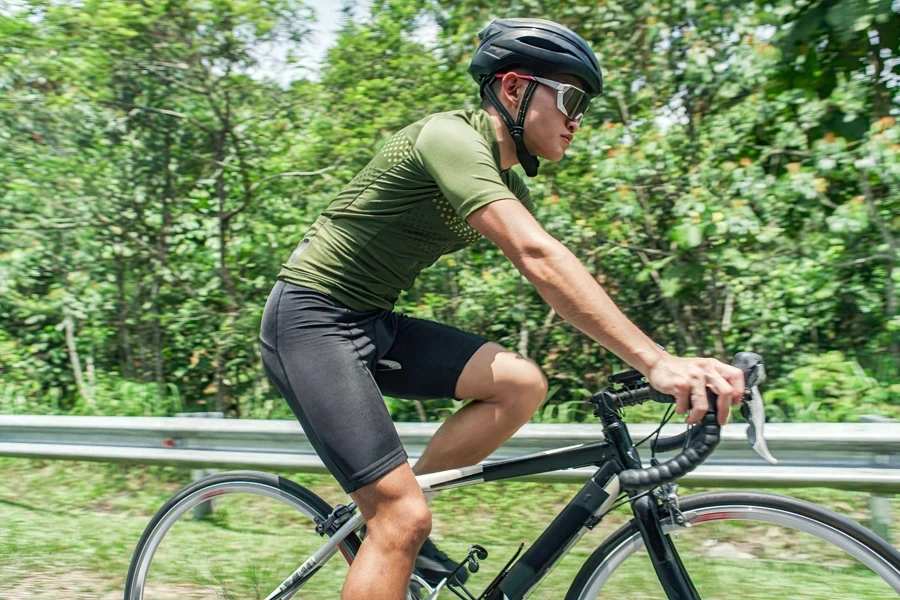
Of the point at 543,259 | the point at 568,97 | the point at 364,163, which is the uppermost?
the point at 364,163

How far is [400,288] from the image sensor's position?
2.73 meters

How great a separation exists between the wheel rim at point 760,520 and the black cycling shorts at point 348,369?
647 mm

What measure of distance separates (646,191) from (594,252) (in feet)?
2.03

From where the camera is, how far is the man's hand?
6.78 ft

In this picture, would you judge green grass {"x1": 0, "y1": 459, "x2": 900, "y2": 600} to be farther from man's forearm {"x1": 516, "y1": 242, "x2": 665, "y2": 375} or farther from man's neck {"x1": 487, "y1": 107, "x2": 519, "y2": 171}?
man's neck {"x1": 487, "y1": 107, "x2": 519, "y2": 171}

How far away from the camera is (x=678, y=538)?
246 cm

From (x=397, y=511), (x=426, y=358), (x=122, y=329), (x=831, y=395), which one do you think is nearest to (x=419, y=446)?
(x=426, y=358)

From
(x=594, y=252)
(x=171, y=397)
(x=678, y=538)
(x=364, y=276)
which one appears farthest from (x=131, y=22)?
(x=678, y=538)

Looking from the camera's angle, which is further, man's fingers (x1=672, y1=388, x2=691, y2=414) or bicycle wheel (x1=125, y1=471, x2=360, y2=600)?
bicycle wheel (x1=125, y1=471, x2=360, y2=600)

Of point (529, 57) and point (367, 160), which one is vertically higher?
point (367, 160)

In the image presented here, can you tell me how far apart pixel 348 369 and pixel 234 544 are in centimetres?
120

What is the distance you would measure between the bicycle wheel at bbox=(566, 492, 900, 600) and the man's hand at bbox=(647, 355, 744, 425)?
1.26 feet

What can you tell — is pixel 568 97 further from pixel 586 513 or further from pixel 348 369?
pixel 586 513

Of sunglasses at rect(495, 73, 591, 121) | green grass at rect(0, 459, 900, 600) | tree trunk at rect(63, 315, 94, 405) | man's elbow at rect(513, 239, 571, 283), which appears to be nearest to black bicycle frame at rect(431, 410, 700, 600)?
green grass at rect(0, 459, 900, 600)
